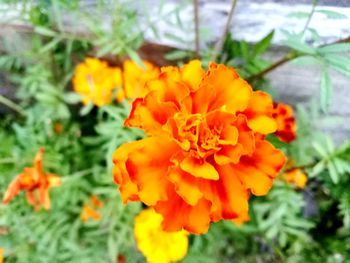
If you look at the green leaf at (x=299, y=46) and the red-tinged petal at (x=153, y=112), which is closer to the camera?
the red-tinged petal at (x=153, y=112)

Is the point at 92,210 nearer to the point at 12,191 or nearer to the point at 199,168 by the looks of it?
the point at 12,191

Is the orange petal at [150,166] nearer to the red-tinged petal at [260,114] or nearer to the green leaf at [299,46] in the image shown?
the red-tinged petal at [260,114]

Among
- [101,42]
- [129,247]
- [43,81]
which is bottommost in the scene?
[129,247]

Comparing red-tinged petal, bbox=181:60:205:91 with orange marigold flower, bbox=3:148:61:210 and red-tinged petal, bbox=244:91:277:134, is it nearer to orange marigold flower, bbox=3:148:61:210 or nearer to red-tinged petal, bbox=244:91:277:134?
red-tinged petal, bbox=244:91:277:134

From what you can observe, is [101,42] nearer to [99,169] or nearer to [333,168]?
[99,169]

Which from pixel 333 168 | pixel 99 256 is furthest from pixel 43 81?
pixel 333 168

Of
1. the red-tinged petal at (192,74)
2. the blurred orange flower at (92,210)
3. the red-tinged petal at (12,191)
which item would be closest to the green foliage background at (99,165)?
the blurred orange flower at (92,210)
